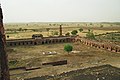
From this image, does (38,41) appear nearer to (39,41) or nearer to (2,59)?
(39,41)

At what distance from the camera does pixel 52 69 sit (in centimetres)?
2089

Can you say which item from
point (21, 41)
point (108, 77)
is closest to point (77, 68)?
point (108, 77)

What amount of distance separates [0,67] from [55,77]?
11.7 m

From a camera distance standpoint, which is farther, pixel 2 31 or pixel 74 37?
pixel 74 37

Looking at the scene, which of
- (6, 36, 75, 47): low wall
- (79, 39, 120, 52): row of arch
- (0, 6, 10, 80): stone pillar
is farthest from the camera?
(6, 36, 75, 47): low wall

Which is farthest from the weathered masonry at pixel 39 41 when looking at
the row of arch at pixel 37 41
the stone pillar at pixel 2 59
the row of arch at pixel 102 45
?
the stone pillar at pixel 2 59

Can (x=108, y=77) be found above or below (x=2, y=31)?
below

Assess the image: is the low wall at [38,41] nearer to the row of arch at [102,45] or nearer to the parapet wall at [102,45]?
the parapet wall at [102,45]

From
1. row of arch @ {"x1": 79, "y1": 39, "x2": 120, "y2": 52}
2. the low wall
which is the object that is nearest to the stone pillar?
row of arch @ {"x1": 79, "y1": 39, "x2": 120, "y2": 52}

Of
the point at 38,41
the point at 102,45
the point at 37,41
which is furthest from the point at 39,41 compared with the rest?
the point at 102,45

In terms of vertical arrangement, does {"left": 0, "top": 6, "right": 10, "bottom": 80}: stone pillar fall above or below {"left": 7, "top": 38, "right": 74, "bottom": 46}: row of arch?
above

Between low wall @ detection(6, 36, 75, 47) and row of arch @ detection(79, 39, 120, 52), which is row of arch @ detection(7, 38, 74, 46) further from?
row of arch @ detection(79, 39, 120, 52)

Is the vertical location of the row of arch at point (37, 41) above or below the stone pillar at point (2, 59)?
below

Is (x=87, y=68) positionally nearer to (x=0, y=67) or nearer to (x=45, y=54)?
(x=45, y=54)
